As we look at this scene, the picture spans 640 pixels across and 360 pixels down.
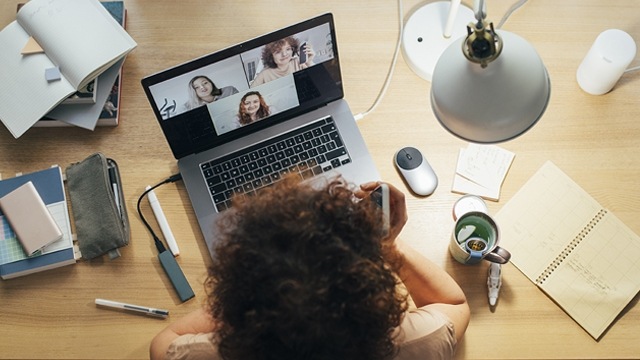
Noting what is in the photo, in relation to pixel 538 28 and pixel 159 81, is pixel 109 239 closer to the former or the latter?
pixel 159 81

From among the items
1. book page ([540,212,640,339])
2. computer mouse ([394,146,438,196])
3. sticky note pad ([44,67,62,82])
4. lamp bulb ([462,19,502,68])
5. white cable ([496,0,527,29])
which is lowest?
book page ([540,212,640,339])

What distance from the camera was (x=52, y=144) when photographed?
4.27ft

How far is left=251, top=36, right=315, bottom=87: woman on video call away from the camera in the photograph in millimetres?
1150

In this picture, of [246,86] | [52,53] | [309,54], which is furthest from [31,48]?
[309,54]

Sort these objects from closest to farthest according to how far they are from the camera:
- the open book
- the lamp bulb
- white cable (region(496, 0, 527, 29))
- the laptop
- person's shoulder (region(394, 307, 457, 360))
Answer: the lamp bulb < person's shoulder (region(394, 307, 457, 360)) < the laptop < the open book < white cable (region(496, 0, 527, 29))

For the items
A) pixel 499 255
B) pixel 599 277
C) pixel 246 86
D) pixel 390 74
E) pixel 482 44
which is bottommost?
pixel 599 277

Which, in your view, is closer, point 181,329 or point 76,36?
point 181,329

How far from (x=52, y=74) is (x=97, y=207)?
0.92ft

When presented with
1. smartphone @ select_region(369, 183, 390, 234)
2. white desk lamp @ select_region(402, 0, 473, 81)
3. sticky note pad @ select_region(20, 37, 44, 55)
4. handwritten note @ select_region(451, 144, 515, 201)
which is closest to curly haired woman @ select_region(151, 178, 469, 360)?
smartphone @ select_region(369, 183, 390, 234)

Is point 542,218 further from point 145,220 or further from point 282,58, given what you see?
point 145,220

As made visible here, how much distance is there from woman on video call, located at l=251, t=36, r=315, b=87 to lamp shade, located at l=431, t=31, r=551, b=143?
0.34 meters

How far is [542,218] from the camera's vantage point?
48.6 inches

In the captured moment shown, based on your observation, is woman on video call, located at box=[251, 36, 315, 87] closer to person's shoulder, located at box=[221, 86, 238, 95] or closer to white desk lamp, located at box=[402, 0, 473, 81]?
person's shoulder, located at box=[221, 86, 238, 95]

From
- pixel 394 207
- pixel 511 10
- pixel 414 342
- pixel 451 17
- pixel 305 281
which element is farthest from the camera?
pixel 511 10
